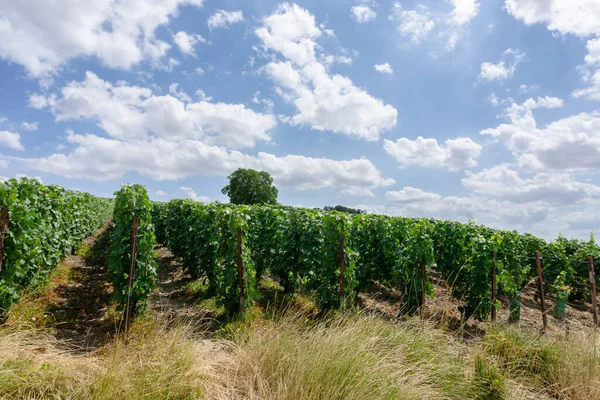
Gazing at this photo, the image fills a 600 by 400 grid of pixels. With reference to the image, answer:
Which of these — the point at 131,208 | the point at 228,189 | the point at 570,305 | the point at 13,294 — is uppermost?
the point at 228,189

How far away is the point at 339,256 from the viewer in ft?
23.5

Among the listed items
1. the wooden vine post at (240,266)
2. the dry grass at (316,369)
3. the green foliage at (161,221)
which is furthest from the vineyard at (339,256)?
the green foliage at (161,221)

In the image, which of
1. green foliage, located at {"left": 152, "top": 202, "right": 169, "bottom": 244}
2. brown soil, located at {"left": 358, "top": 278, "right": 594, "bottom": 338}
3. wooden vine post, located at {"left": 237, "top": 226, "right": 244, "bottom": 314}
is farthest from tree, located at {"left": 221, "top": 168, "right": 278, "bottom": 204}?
wooden vine post, located at {"left": 237, "top": 226, "right": 244, "bottom": 314}

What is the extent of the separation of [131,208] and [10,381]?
4047mm

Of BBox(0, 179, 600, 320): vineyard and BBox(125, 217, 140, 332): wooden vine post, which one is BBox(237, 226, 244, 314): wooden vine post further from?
BBox(125, 217, 140, 332): wooden vine post

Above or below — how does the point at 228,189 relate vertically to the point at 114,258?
above

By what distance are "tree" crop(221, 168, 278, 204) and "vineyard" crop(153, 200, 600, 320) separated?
42.1 meters

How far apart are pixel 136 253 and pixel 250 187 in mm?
48044

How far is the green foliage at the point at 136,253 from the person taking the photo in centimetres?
630

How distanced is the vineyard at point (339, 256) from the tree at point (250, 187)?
42.1 metres

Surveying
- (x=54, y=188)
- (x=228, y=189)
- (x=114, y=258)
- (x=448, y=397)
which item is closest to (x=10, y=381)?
(x=114, y=258)

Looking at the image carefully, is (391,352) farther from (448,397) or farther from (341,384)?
(341,384)

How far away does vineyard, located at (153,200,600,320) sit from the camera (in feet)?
22.6

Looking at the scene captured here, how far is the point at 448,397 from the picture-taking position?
12.0 feet
